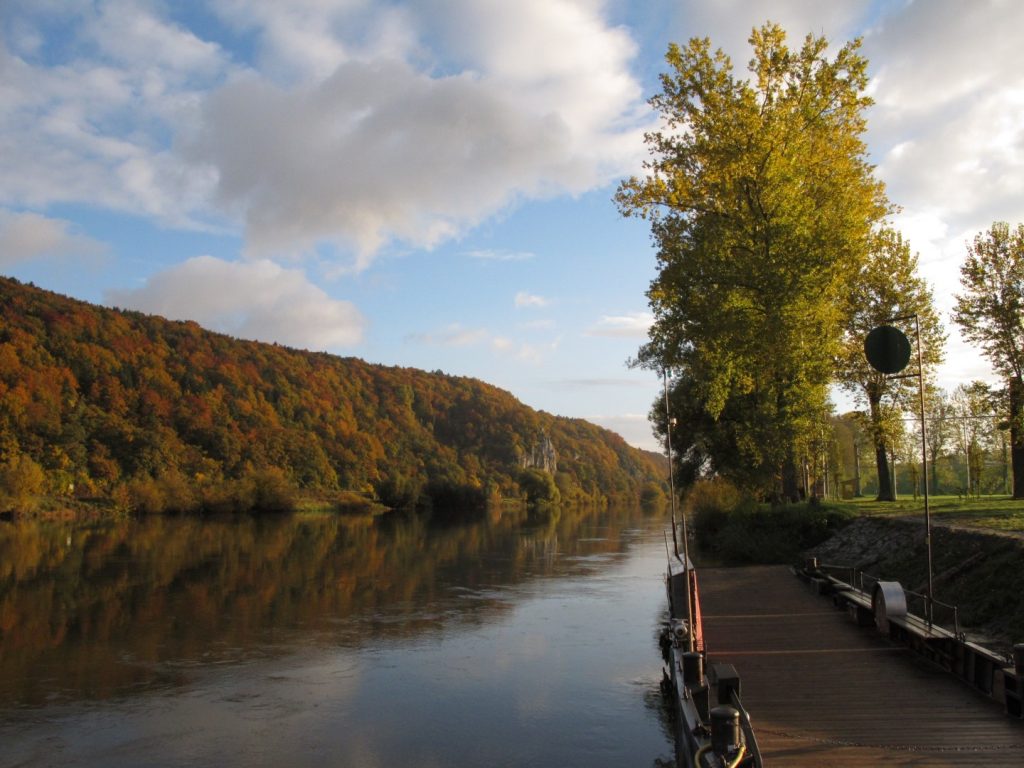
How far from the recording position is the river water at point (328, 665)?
11109mm

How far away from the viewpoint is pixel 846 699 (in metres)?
9.34

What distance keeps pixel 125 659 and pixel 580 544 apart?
34.2 meters

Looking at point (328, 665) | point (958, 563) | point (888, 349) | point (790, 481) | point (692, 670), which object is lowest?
point (328, 665)

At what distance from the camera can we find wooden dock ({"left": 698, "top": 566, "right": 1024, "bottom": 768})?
7531 millimetres

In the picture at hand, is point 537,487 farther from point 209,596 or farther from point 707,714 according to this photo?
point 707,714

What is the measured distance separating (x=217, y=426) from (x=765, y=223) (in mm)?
96320

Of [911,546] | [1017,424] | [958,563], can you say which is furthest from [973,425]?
[958,563]

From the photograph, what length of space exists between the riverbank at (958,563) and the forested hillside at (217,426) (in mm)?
63983

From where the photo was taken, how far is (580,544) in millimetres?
47781

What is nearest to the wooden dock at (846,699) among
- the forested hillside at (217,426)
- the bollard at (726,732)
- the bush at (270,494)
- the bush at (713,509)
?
the bollard at (726,732)

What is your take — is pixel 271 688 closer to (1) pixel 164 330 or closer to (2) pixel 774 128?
(2) pixel 774 128

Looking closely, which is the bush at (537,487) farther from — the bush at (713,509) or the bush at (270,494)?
the bush at (713,509)

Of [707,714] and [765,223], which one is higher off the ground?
[765,223]

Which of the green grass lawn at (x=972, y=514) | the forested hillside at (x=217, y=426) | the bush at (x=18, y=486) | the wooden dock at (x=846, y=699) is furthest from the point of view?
the forested hillside at (x=217, y=426)
